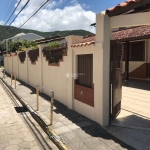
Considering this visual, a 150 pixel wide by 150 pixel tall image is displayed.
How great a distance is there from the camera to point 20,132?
18.6 ft

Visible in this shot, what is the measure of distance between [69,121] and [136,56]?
11634 mm

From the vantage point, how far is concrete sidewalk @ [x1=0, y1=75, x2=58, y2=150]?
477 cm

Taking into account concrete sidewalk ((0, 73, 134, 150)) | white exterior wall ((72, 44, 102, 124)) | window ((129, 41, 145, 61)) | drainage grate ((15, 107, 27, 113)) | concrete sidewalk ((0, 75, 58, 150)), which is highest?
window ((129, 41, 145, 61))

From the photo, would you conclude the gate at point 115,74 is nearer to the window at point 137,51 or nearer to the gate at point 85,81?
the gate at point 85,81

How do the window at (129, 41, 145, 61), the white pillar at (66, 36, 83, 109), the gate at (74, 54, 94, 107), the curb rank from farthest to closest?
the window at (129, 41, 145, 61), the white pillar at (66, 36, 83, 109), the gate at (74, 54, 94, 107), the curb

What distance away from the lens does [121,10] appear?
4.92 metres

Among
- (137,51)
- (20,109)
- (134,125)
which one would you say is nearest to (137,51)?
(137,51)

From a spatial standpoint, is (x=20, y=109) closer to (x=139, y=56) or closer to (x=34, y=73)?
(x=34, y=73)

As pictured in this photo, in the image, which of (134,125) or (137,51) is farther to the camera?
(137,51)

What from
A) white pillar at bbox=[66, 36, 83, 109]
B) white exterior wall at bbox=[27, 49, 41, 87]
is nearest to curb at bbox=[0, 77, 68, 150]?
white pillar at bbox=[66, 36, 83, 109]

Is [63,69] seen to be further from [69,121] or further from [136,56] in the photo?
[136,56]

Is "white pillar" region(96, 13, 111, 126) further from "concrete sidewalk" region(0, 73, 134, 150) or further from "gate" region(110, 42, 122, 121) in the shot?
"concrete sidewalk" region(0, 73, 134, 150)

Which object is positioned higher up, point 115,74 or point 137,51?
point 137,51

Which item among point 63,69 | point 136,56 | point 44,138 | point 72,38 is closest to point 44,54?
point 63,69
